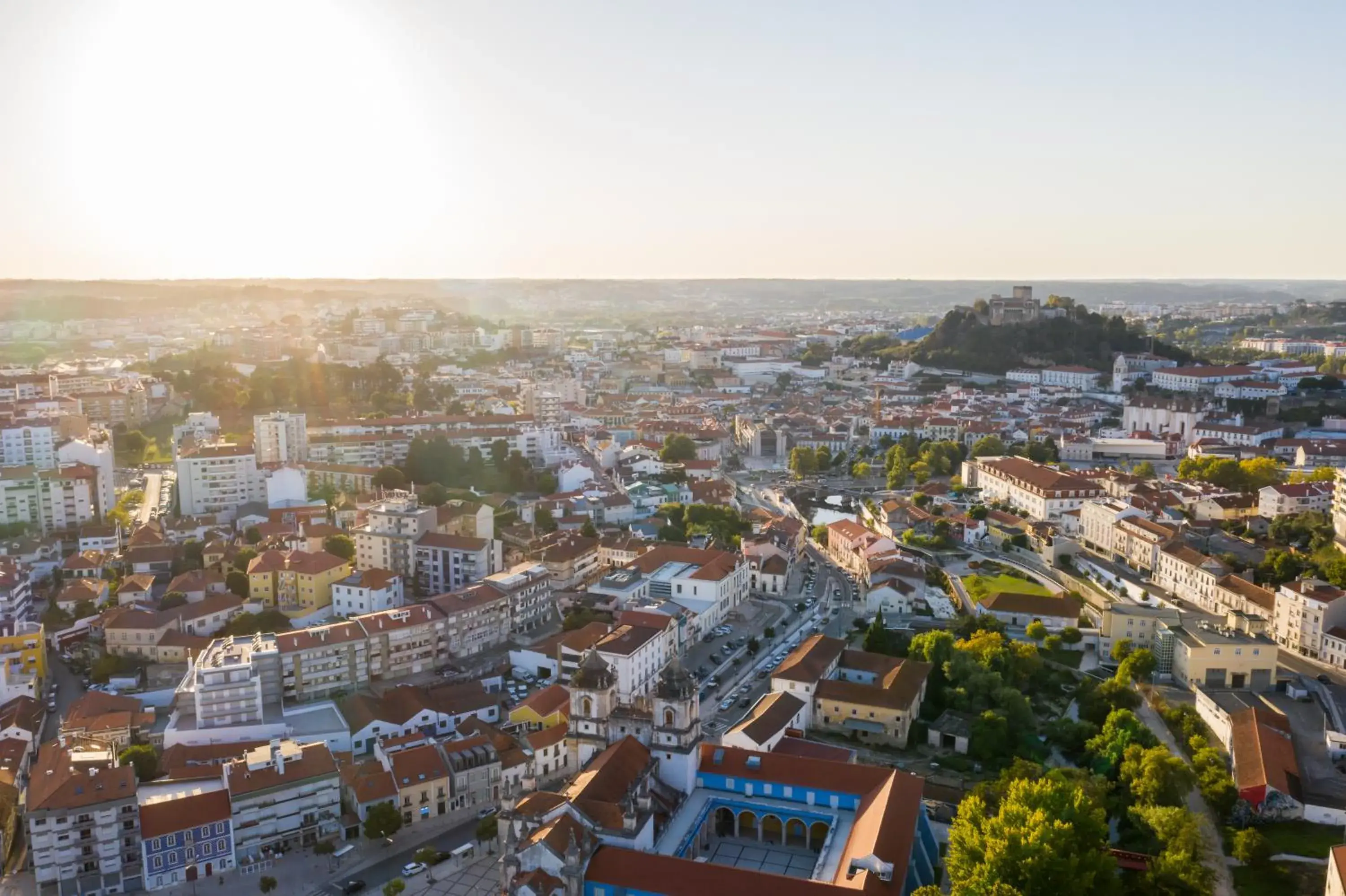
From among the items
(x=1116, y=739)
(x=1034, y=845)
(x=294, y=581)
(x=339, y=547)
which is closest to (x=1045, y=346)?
(x=339, y=547)

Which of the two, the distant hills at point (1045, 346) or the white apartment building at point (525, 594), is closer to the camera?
the white apartment building at point (525, 594)

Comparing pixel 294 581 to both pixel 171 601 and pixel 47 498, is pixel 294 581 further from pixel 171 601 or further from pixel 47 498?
pixel 47 498

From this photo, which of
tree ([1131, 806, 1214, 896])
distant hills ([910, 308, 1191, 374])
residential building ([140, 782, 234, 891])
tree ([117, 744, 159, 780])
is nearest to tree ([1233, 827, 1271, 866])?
tree ([1131, 806, 1214, 896])

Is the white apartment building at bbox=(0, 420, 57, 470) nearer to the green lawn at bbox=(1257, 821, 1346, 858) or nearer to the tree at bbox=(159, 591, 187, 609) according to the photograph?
the tree at bbox=(159, 591, 187, 609)

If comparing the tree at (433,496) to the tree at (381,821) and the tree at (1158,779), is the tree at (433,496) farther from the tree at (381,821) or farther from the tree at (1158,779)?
the tree at (1158,779)

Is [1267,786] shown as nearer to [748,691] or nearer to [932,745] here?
[932,745]

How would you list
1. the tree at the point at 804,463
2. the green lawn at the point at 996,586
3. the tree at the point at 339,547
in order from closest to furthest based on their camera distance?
the green lawn at the point at 996,586, the tree at the point at 339,547, the tree at the point at 804,463

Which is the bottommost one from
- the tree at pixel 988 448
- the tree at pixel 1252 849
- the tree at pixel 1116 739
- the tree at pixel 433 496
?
the tree at pixel 1252 849

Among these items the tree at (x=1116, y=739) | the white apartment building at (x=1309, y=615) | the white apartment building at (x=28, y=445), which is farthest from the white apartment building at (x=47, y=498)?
the white apartment building at (x=1309, y=615)
